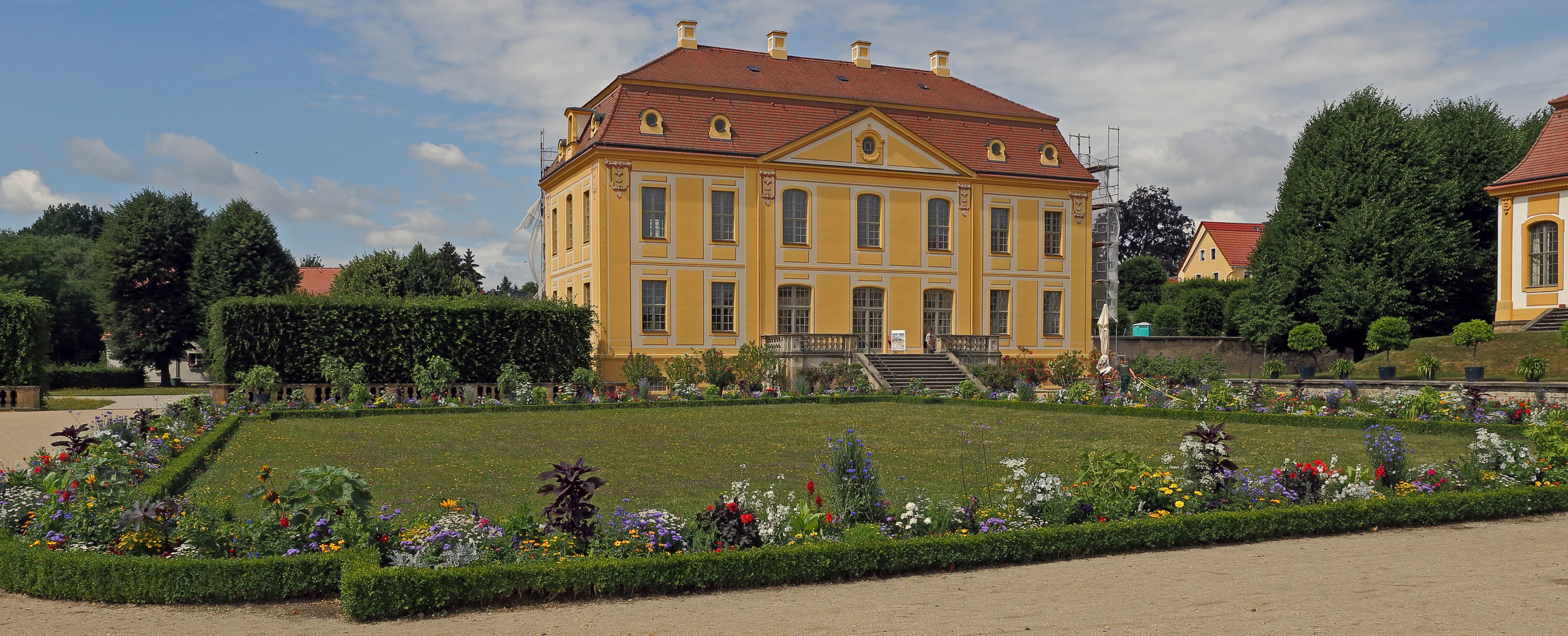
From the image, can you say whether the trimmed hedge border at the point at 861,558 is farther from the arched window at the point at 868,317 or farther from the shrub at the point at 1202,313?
the shrub at the point at 1202,313

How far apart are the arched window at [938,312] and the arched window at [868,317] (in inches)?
63.9

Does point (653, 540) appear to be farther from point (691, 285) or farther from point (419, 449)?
point (691, 285)

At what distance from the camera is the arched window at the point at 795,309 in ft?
116

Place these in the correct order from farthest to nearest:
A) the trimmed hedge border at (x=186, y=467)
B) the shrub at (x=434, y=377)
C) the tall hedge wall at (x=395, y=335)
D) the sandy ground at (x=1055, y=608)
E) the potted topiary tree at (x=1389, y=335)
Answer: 1. the potted topiary tree at (x=1389, y=335)
2. the tall hedge wall at (x=395, y=335)
3. the shrub at (x=434, y=377)
4. the trimmed hedge border at (x=186, y=467)
5. the sandy ground at (x=1055, y=608)

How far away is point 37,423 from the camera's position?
21.6 metres

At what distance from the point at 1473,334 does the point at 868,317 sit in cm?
1761

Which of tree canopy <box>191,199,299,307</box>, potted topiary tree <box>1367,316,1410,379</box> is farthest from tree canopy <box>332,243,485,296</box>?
potted topiary tree <box>1367,316,1410,379</box>

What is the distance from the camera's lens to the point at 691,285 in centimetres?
3419

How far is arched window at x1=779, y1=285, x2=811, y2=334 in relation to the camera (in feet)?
116

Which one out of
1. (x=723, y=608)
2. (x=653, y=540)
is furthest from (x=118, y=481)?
(x=723, y=608)

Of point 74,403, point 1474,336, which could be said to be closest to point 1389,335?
point 1474,336

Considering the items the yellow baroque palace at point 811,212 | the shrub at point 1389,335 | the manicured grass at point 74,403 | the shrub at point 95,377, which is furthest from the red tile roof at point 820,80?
the shrub at point 95,377

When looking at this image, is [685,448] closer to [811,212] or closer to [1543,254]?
[811,212]

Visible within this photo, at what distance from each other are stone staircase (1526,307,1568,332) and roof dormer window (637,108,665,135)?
26.6 m
